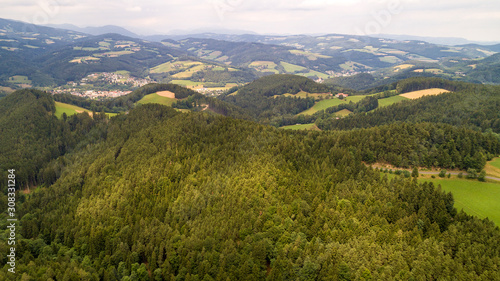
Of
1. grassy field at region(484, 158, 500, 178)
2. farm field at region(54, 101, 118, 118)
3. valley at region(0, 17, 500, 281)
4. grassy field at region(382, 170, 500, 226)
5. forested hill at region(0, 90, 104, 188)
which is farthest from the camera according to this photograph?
farm field at region(54, 101, 118, 118)

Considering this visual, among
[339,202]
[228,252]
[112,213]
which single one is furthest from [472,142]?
[112,213]

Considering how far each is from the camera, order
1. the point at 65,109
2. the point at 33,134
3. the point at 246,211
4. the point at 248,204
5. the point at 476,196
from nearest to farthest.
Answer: the point at 246,211 → the point at 248,204 → the point at 476,196 → the point at 33,134 → the point at 65,109

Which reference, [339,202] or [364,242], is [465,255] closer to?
[364,242]

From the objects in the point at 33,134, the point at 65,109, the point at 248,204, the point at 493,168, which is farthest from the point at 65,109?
the point at 493,168

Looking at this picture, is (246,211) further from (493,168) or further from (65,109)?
(65,109)

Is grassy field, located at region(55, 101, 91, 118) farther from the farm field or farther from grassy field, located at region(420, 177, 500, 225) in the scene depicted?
grassy field, located at region(420, 177, 500, 225)

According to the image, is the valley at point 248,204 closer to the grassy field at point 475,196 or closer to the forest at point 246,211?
the forest at point 246,211

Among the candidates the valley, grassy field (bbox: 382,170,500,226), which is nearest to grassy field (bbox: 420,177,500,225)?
grassy field (bbox: 382,170,500,226)
